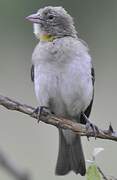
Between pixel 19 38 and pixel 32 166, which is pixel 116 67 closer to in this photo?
pixel 19 38

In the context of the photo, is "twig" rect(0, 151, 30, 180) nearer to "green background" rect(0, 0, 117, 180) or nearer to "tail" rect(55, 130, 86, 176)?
"tail" rect(55, 130, 86, 176)

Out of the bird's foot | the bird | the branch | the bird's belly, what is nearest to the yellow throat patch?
the bird

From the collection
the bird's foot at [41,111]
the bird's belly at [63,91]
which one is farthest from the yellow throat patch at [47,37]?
the bird's foot at [41,111]

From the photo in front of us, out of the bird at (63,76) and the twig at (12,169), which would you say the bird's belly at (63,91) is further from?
the twig at (12,169)

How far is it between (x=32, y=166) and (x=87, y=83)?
Answer: 3.15m

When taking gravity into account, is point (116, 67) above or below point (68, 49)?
below

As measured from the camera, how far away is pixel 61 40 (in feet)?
22.6

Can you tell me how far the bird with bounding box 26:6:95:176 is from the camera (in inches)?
261

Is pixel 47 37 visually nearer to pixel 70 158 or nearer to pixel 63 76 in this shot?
pixel 63 76

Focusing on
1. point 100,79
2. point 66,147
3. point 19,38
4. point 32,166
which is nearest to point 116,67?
point 100,79

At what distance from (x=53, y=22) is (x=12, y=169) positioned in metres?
2.89

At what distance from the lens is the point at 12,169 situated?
14.5 feet

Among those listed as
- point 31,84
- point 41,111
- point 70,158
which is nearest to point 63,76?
point 41,111

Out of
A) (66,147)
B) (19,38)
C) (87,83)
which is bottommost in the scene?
(19,38)
